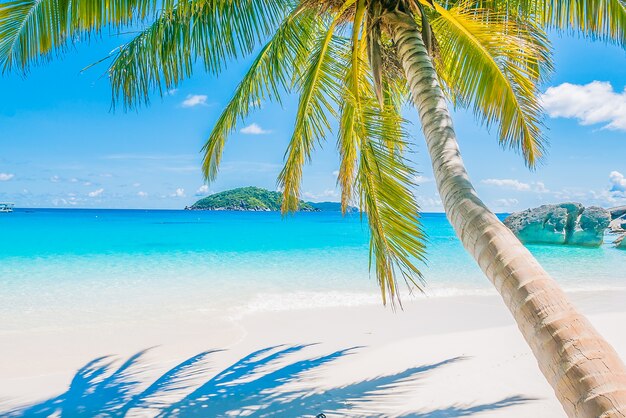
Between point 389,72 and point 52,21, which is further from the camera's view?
point 389,72

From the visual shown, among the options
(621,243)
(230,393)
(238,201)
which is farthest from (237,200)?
(230,393)

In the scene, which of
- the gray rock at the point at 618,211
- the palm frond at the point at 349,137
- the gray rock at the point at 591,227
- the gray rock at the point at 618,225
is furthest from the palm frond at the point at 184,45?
the gray rock at the point at 618,211

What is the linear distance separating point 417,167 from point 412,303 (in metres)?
6.36

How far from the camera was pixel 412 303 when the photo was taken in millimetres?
9430

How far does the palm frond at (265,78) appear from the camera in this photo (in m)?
5.36

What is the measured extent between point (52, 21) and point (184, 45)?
1130 mm

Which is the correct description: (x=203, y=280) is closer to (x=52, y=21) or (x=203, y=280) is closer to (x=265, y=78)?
(x=265, y=78)

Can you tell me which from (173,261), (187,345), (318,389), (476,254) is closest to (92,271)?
(173,261)

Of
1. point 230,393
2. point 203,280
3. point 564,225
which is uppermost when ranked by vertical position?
point 564,225

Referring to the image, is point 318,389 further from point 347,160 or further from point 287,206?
point 347,160

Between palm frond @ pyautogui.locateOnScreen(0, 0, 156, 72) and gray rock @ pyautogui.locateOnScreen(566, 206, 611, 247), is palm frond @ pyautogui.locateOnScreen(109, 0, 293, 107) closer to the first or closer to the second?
palm frond @ pyautogui.locateOnScreen(0, 0, 156, 72)

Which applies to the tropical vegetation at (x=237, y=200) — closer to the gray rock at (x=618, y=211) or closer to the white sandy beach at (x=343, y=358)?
the gray rock at (x=618, y=211)

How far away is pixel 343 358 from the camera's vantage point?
5695 millimetres

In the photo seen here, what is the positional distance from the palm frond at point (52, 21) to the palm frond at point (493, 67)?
253 centimetres
